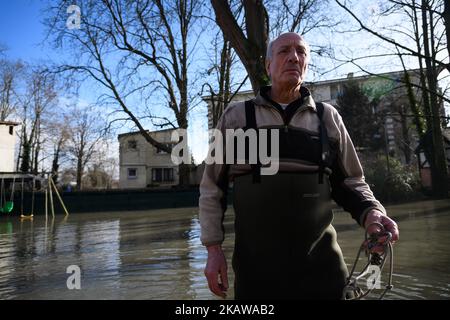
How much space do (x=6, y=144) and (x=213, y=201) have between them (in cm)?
3533

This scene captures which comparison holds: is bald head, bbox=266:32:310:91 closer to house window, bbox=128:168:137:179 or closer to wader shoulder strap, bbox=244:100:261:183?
wader shoulder strap, bbox=244:100:261:183

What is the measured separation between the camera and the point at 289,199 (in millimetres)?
1955

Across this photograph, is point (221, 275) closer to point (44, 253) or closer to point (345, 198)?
point (345, 198)

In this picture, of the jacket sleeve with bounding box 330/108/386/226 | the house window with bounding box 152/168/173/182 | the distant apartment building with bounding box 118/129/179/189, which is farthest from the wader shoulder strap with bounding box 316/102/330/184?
the house window with bounding box 152/168/173/182

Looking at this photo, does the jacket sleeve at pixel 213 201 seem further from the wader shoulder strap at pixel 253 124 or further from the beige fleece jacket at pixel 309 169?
the wader shoulder strap at pixel 253 124

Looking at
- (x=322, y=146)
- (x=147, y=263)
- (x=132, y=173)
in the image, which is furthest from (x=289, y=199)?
(x=132, y=173)

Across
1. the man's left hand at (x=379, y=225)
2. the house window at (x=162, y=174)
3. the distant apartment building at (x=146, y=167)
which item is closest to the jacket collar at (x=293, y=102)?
the man's left hand at (x=379, y=225)

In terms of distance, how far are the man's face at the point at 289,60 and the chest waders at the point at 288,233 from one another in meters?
0.28

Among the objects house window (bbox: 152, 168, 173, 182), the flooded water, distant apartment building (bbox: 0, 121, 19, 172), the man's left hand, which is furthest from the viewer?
house window (bbox: 152, 168, 173, 182)

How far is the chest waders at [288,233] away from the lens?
1.96 metres

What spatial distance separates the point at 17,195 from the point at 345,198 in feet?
82.1

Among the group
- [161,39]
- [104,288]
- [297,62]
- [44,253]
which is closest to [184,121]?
[161,39]

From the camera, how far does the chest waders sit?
1959 millimetres

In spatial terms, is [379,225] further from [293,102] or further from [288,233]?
[293,102]
